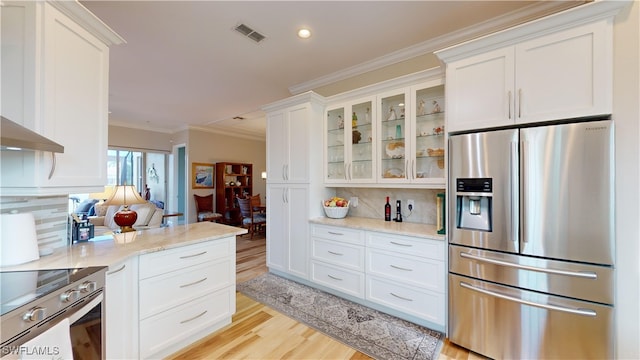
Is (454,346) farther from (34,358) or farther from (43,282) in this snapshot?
(43,282)

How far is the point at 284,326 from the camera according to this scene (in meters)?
2.29

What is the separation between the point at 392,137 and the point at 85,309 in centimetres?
279

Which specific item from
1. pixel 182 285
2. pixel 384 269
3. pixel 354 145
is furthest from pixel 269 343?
pixel 354 145

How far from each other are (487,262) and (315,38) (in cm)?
256

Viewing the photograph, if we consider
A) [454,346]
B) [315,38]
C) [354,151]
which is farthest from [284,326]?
[315,38]

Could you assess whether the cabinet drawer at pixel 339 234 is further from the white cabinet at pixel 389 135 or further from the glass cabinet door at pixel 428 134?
the glass cabinet door at pixel 428 134

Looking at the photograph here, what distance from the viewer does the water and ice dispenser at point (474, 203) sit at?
73.6 inches

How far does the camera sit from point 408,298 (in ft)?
7.58

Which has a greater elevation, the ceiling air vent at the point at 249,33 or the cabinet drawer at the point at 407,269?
the ceiling air vent at the point at 249,33

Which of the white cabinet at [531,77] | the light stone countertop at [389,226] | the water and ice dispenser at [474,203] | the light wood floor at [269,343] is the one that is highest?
the white cabinet at [531,77]

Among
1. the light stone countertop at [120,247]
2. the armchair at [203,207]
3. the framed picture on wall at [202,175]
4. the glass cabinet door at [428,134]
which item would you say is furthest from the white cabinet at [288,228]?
the framed picture on wall at [202,175]

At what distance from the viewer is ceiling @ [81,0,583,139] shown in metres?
2.15

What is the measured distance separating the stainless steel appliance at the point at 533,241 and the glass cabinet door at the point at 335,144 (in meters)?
1.46

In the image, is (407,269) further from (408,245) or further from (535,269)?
(535,269)
